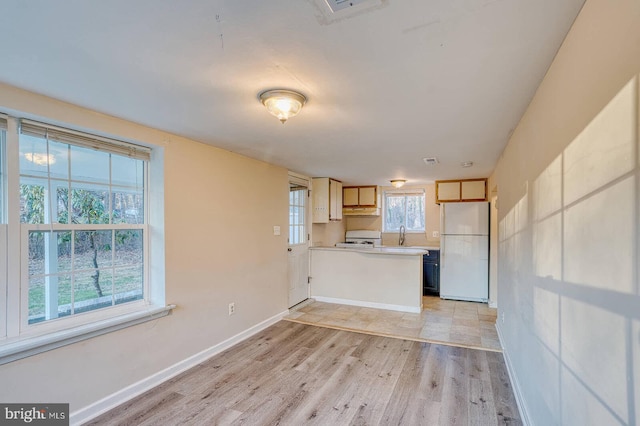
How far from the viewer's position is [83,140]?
225 centimetres

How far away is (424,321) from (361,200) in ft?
9.25

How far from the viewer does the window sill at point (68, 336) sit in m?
1.79

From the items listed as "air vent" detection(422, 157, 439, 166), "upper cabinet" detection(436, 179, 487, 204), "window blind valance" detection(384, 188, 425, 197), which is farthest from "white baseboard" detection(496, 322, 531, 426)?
"window blind valance" detection(384, 188, 425, 197)

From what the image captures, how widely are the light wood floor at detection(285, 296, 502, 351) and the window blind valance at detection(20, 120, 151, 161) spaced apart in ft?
9.44

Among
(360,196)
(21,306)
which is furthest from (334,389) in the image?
(360,196)

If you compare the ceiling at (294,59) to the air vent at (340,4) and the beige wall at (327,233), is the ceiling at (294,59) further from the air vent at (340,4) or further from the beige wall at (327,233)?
the beige wall at (327,233)

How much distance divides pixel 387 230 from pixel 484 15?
5.84 metres

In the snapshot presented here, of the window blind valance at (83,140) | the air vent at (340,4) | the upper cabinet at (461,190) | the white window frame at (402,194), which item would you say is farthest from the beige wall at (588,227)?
the white window frame at (402,194)

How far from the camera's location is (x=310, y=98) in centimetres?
197

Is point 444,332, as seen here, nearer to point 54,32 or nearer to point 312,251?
point 312,251

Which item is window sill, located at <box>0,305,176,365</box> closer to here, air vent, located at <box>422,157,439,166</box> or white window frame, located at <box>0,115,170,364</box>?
white window frame, located at <box>0,115,170,364</box>

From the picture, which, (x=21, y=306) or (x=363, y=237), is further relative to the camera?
(x=363, y=237)

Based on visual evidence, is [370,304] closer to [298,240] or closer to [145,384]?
[298,240]

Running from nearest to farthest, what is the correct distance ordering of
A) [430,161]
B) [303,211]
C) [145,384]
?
[145,384]
[430,161]
[303,211]
